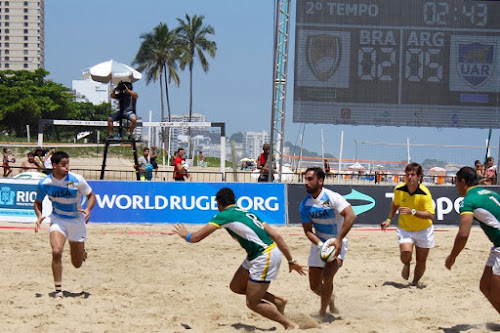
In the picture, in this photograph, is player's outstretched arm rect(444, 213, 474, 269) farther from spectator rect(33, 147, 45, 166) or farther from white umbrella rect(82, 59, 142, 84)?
spectator rect(33, 147, 45, 166)

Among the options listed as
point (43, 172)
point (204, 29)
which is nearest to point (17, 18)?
point (204, 29)

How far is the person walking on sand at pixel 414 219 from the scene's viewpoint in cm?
945

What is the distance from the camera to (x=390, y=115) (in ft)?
53.9

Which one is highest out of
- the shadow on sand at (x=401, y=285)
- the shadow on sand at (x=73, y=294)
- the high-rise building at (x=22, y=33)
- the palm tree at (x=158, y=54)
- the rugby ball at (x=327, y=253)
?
the high-rise building at (x=22, y=33)

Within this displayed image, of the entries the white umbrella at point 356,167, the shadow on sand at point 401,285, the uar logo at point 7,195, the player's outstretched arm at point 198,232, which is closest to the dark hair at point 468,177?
the player's outstretched arm at point 198,232

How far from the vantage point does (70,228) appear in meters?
8.51

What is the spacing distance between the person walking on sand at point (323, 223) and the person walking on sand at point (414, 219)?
2.14 meters

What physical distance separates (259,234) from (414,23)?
11190 millimetres

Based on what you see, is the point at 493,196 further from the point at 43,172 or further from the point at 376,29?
the point at 43,172

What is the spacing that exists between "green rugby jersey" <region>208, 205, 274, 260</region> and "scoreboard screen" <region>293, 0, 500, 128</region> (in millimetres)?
9703

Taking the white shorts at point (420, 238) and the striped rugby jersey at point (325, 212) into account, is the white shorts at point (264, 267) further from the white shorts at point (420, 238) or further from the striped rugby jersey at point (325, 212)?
the white shorts at point (420, 238)

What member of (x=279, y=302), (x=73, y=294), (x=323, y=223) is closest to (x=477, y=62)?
(x=323, y=223)

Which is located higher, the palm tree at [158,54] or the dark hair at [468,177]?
the palm tree at [158,54]

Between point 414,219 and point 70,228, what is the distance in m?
4.80
